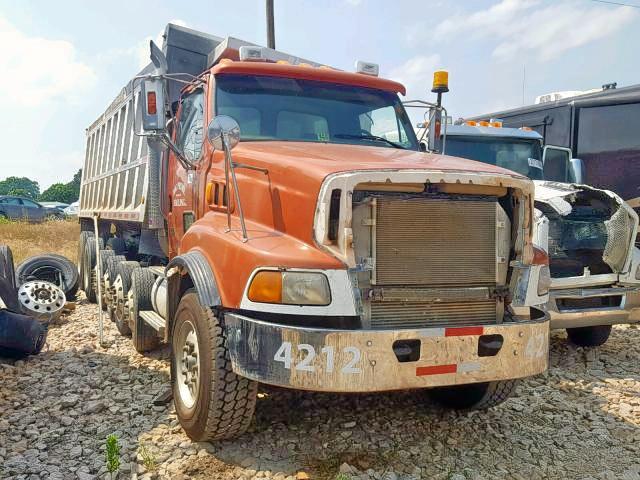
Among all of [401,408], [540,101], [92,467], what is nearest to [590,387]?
[401,408]

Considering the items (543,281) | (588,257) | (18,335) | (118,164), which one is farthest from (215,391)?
(118,164)

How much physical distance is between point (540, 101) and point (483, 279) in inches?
330

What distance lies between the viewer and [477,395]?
405 cm

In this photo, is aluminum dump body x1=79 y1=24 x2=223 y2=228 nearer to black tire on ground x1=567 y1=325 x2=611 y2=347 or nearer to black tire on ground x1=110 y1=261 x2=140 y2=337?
black tire on ground x1=110 y1=261 x2=140 y2=337

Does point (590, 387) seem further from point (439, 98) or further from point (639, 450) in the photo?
point (439, 98)

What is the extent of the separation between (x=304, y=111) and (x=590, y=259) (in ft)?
11.0

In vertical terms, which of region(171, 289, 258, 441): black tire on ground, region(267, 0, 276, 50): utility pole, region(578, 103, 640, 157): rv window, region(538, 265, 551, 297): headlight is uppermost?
region(267, 0, 276, 50): utility pole

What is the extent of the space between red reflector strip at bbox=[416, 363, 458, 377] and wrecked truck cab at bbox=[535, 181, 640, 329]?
8.53 ft

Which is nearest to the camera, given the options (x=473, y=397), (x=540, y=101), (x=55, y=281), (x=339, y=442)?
(x=339, y=442)

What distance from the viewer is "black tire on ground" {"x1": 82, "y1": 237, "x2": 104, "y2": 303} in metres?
8.57

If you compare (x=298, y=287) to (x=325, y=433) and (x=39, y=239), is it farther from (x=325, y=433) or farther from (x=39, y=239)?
(x=39, y=239)

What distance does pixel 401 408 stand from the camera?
4270mm

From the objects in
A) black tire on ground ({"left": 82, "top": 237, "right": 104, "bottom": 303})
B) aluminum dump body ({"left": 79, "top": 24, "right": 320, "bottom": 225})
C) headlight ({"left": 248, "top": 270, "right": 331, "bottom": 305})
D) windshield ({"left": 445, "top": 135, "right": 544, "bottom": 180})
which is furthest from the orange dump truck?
black tire on ground ({"left": 82, "top": 237, "right": 104, "bottom": 303})

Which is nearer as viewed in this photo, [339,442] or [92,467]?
[92,467]
